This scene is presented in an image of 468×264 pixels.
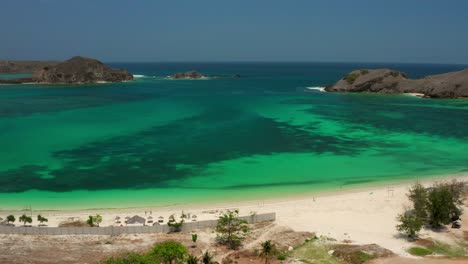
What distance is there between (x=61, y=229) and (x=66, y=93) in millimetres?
112666

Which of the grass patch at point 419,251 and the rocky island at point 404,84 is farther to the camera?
the rocky island at point 404,84

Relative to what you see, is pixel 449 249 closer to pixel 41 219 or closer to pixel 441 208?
pixel 441 208

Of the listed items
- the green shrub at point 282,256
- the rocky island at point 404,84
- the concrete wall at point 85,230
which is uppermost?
the rocky island at point 404,84

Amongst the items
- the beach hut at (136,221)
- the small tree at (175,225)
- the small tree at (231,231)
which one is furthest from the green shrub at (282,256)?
the beach hut at (136,221)

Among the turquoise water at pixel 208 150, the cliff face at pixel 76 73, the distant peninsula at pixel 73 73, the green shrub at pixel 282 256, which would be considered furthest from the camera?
the cliff face at pixel 76 73

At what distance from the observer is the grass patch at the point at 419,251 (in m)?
29.1

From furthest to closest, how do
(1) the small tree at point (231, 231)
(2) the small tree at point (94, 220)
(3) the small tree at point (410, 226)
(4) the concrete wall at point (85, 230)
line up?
(2) the small tree at point (94, 220)
(4) the concrete wall at point (85, 230)
(3) the small tree at point (410, 226)
(1) the small tree at point (231, 231)

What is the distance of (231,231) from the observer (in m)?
31.6

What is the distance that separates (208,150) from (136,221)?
25.7 metres

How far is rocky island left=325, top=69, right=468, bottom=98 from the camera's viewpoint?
119250mm

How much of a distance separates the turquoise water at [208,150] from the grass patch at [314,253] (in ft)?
37.4

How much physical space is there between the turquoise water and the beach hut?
19.3ft

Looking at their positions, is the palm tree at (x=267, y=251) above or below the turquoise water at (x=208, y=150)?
below

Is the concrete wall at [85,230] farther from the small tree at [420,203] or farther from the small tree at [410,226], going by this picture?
the small tree at [420,203]
